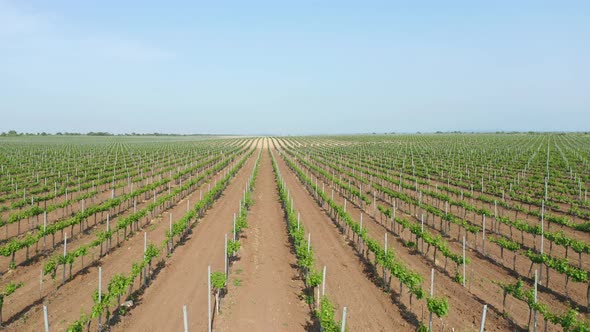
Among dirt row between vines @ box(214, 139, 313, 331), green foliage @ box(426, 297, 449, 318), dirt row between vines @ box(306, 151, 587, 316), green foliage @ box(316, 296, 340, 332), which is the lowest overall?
dirt row between vines @ box(214, 139, 313, 331)

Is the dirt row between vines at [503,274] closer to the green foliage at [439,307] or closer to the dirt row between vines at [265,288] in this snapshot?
the green foliage at [439,307]

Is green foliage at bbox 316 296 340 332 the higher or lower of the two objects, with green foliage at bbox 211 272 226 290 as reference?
lower

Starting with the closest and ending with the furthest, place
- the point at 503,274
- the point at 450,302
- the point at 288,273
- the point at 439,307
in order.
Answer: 1. the point at 439,307
2. the point at 450,302
3. the point at 503,274
4. the point at 288,273

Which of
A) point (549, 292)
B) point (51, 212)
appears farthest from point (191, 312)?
point (51, 212)

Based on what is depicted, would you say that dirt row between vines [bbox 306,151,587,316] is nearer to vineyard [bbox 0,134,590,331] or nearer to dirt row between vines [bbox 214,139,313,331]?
vineyard [bbox 0,134,590,331]

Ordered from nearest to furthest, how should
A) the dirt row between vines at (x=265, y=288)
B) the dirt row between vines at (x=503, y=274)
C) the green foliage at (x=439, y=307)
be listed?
the green foliage at (x=439, y=307) < the dirt row between vines at (x=265, y=288) < the dirt row between vines at (x=503, y=274)

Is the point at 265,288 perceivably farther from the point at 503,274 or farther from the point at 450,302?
the point at 503,274

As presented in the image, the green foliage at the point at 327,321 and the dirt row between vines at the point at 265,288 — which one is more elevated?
the green foliage at the point at 327,321

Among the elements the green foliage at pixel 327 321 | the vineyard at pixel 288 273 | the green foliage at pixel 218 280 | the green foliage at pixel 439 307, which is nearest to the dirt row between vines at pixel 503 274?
the vineyard at pixel 288 273

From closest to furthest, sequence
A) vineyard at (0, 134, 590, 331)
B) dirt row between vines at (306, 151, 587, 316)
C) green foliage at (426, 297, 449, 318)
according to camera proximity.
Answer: green foliage at (426, 297, 449, 318) → vineyard at (0, 134, 590, 331) → dirt row between vines at (306, 151, 587, 316)

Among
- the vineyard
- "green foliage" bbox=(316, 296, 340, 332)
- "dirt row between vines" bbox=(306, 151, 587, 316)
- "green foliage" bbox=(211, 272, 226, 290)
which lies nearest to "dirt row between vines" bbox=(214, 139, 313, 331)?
the vineyard

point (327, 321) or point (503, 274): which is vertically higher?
point (327, 321)

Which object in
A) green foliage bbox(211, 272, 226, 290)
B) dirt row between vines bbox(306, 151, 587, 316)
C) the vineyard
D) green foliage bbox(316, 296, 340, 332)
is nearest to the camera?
green foliage bbox(316, 296, 340, 332)

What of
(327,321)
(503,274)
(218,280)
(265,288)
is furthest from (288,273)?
(503,274)
